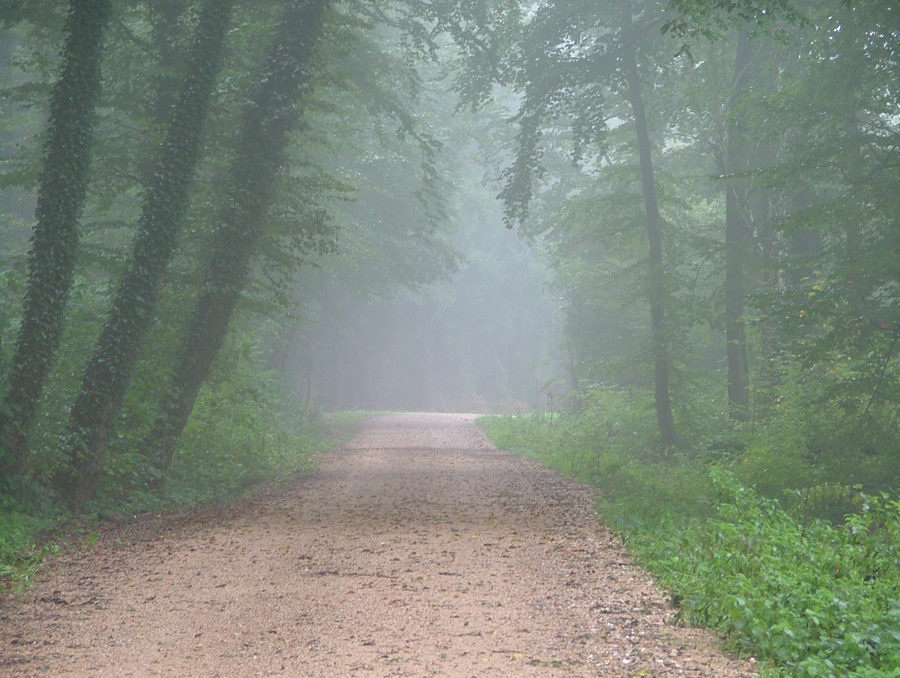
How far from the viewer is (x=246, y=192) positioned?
43.2 feet

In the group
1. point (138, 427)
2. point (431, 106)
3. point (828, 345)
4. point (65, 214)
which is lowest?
point (138, 427)

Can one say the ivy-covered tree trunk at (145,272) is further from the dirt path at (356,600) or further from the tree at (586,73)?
the tree at (586,73)

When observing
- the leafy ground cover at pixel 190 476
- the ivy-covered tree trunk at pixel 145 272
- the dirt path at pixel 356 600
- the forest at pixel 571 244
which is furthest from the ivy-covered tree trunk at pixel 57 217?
the dirt path at pixel 356 600

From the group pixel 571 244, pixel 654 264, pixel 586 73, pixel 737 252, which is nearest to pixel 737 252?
pixel 737 252

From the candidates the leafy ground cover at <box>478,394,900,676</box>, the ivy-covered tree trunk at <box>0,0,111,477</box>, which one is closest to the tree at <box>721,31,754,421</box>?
the leafy ground cover at <box>478,394,900,676</box>

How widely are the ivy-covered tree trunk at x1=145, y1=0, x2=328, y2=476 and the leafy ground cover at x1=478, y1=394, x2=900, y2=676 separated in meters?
6.80

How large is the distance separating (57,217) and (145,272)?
1.59 metres

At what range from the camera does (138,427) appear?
12.4 metres

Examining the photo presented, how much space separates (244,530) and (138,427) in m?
3.65

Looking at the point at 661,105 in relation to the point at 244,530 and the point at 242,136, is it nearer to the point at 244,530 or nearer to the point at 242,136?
the point at 242,136

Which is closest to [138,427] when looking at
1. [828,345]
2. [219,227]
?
[219,227]

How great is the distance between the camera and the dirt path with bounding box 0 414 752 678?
5227mm

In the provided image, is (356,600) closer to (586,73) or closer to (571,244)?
(586,73)

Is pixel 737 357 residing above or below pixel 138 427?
above
